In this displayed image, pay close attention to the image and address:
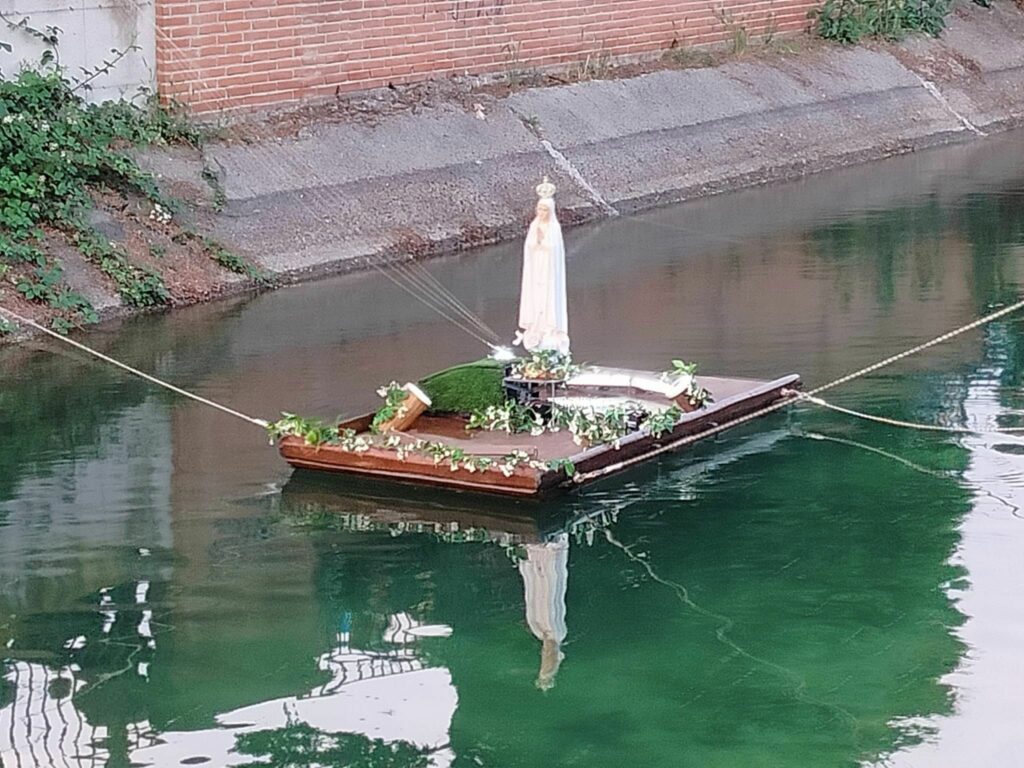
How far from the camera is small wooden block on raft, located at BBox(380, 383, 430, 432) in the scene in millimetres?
13125

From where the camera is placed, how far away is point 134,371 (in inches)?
635

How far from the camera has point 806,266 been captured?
20406mm

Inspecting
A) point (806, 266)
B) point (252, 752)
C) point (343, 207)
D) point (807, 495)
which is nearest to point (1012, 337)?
point (806, 266)

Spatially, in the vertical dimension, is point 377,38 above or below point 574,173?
above

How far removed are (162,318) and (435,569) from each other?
6994 millimetres

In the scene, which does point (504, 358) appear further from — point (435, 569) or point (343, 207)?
point (343, 207)

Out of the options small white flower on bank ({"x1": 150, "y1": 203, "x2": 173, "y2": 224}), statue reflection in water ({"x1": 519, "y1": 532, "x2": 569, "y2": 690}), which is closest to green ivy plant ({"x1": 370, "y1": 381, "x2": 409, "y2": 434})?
statue reflection in water ({"x1": 519, "y1": 532, "x2": 569, "y2": 690})

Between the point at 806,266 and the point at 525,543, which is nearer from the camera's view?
the point at 525,543

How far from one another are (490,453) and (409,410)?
0.87 meters

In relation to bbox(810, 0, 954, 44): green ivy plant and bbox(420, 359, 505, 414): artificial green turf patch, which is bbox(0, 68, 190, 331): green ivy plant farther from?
bbox(810, 0, 954, 44): green ivy plant

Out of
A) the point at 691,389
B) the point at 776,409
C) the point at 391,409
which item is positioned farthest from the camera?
the point at 776,409

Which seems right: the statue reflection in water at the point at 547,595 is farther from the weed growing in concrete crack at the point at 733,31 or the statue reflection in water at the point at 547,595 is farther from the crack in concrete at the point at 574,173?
the weed growing in concrete crack at the point at 733,31

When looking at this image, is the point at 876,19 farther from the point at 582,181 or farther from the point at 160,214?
the point at 160,214

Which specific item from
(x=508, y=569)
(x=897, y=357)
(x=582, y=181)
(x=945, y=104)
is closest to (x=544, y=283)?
(x=508, y=569)
